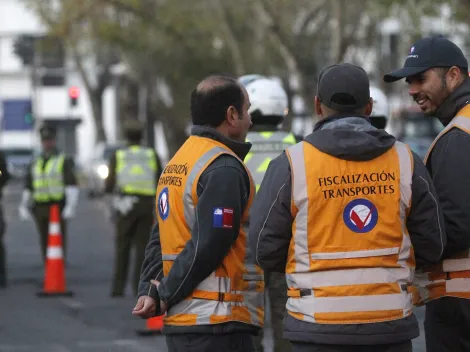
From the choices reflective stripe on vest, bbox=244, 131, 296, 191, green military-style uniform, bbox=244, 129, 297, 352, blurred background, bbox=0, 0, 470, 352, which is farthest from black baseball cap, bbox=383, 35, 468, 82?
blurred background, bbox=0, 0, 470, 352

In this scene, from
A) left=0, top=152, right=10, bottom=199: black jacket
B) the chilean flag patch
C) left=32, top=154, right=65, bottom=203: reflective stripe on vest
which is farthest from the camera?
left=32, top=154, right=65, bottom=203: reflective stripe on vest

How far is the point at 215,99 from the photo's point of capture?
5.66 metres

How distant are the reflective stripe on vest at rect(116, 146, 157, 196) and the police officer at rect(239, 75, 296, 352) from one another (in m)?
6.01

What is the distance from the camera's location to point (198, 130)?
5.71 m

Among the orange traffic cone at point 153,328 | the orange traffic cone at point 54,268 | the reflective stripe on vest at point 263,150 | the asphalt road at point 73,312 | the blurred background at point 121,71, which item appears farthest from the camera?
the orange traffic cone at point 54,268

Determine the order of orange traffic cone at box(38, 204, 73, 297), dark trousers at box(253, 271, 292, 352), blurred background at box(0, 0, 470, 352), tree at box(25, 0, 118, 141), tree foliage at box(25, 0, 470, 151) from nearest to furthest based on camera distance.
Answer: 1. dark trousers at box(253, 271, 292, 352)
2. blurred background at box(0, 0, 470, 352)
3. orange traffic cone at box(38, 204, 73, 297)
4. tree foliage at box(25, 0, 470, 151)
5. tree at box(25, 0, 118, 141)

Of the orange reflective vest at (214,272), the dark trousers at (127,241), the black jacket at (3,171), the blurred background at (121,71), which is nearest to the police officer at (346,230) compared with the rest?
the orange reflective vest at (214,272)

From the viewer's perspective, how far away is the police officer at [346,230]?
5059 millimetres

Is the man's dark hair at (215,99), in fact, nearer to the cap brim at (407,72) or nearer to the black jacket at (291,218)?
the black jacket at (291,218)

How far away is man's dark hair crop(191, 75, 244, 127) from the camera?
566 cm

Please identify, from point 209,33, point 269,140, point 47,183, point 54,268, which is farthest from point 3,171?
point 209,33

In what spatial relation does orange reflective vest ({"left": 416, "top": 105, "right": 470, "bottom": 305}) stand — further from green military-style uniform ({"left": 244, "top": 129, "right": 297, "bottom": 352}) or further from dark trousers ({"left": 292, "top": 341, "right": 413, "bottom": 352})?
green military-style uniform ({"left": 244, "top": 129, "right": 297, "bottom": 352})

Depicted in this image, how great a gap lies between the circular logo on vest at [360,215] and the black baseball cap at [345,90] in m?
0.39

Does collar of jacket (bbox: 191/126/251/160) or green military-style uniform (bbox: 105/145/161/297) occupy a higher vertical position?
collar of jacket (bbox: 191/126/251/160)
